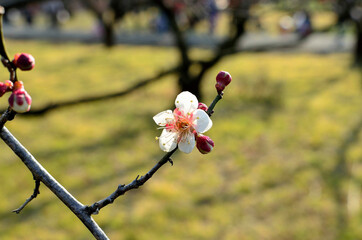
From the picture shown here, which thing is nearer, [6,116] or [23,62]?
[6,116]

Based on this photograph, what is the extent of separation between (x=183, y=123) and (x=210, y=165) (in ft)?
14.0

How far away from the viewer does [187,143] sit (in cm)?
82

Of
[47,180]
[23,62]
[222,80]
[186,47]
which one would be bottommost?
[47,180]

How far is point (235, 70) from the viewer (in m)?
9.52

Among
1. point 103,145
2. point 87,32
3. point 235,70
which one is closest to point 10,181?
point 103,145

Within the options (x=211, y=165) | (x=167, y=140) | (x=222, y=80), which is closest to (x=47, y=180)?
(x=167, y=140)

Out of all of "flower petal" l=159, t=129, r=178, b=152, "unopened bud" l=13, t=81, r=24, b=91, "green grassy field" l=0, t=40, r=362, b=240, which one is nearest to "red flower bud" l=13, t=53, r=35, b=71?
"unopened bud" l=13, t=81, r=24, b=91

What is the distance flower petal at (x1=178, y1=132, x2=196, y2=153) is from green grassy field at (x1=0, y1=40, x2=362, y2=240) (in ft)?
10.1

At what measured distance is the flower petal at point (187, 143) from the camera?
0.80 meters

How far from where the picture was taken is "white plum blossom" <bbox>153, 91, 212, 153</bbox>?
0.80 m

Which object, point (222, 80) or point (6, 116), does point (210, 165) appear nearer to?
point (222, 80)

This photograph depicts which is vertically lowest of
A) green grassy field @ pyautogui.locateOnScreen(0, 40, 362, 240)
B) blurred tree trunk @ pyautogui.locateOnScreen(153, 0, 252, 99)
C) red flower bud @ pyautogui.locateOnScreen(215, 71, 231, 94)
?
green grassy field @ pyautogui.locateOnScreen(0, 40, 362, 240)

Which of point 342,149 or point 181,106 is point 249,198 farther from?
point 181,106

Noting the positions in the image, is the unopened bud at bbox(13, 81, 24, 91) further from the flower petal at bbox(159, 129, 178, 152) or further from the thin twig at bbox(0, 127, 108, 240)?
the flower petal at bbox(159, 129, 178, 152)
